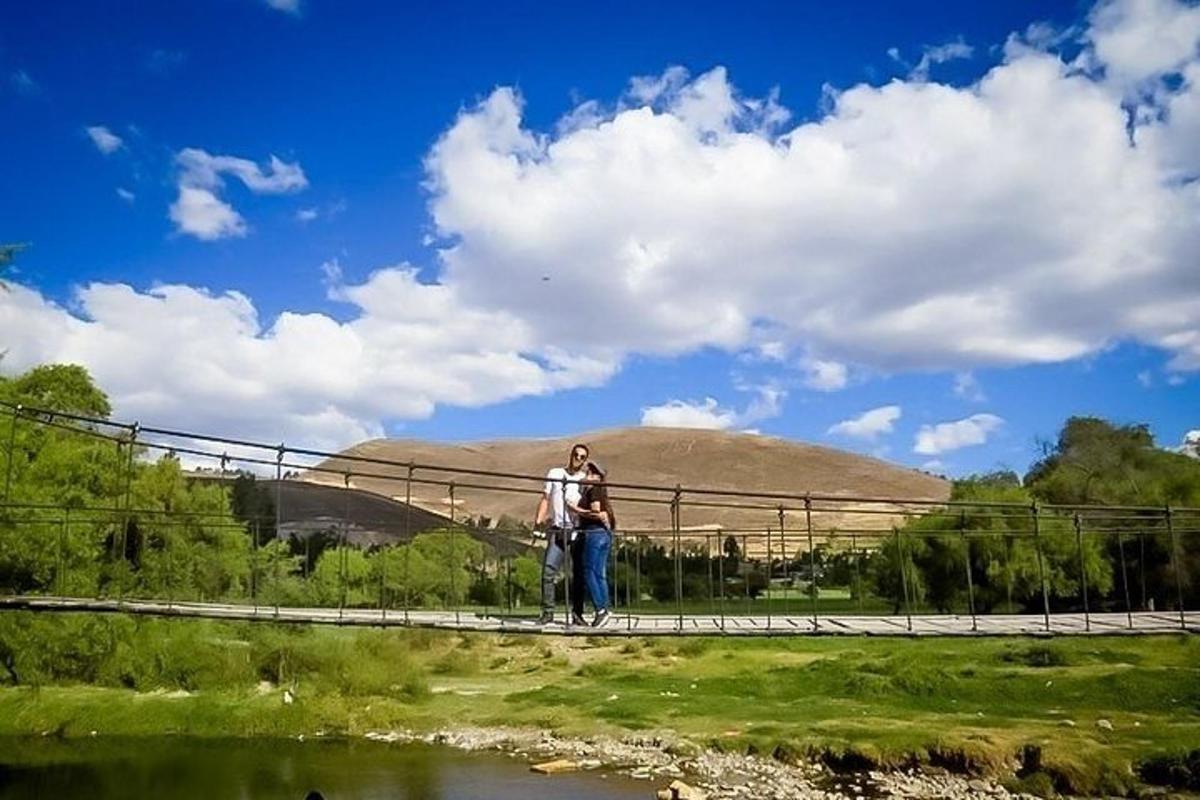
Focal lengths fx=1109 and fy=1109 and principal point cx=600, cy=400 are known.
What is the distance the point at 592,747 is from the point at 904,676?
5752 millimetres

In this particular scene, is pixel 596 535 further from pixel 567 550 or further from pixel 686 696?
pixel 686 696

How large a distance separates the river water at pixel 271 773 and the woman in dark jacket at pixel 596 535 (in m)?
7.83

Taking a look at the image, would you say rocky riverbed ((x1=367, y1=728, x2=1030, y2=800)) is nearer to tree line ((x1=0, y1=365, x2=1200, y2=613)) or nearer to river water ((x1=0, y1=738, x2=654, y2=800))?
river water ((x1=0, y1=738, x2=654, y2=800))

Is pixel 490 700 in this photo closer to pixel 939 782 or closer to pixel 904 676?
pixel 904 676

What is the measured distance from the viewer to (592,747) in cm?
1784

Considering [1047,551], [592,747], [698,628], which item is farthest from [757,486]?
[698,628]

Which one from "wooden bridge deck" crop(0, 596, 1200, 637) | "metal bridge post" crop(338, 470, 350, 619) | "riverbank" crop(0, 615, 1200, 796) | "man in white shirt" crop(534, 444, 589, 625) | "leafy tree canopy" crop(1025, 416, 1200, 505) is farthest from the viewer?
"leafy tree canopy" crop(1025, 416, 1200, 505)

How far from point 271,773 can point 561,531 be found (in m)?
11.2

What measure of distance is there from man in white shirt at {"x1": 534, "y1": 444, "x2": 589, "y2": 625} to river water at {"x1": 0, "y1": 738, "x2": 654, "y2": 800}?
7745 mm

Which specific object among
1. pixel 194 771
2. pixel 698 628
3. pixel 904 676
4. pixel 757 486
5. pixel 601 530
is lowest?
pixel 194 771

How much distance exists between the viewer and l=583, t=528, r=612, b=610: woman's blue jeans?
7777 millimetres

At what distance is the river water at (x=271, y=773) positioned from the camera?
15172 mm

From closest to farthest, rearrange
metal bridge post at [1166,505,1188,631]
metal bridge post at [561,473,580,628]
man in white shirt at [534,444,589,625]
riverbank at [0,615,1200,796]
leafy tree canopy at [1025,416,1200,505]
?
metal bridge post at [1166,505,1188,631] < metal bridge post at [561,473,580,628] < man in white shirt at [534,444,589,625] < riverbank at [0,615,1200,796] < leafy tree canopy at [1025,416,1200,505]

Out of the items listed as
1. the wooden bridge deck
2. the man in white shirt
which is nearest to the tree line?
the wooden bridge deck
